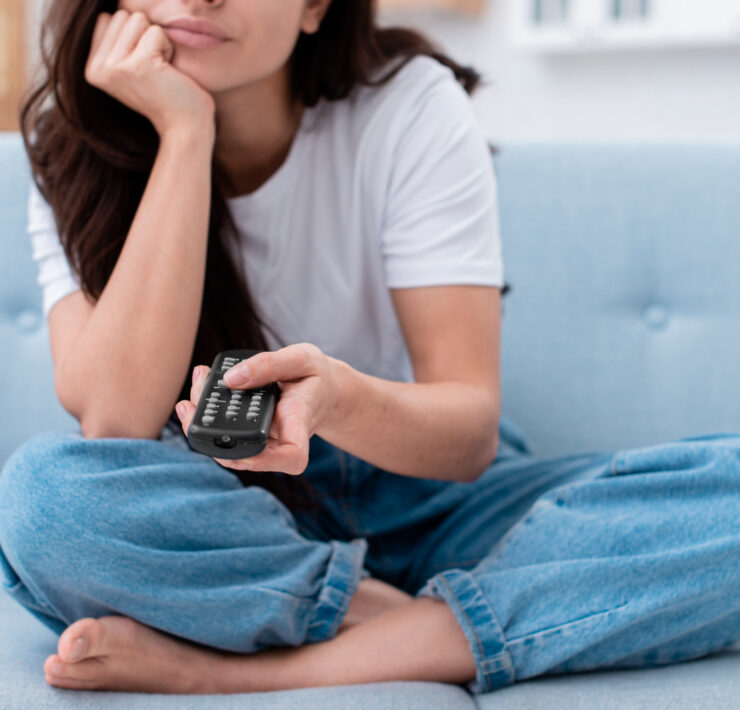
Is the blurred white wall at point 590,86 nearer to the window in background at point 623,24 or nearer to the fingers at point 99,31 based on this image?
the window in background at point 623,24

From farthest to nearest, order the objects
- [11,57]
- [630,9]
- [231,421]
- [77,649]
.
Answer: [11,57] < [630,9] < [77,649] < [231,421]

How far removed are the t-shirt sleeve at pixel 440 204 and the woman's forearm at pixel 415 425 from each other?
0.12 metres

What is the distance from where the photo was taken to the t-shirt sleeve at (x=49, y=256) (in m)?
0.93

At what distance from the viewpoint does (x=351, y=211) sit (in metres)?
0.97

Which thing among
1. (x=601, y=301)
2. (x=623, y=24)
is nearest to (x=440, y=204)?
(x=601, y=301)

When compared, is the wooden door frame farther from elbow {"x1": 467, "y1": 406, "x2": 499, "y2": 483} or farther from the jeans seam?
the jeans seam

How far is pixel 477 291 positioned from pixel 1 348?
638 millimetres

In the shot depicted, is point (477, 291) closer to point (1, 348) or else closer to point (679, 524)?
point (679, 524)

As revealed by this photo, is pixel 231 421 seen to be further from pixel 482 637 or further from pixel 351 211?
pixel 351 211

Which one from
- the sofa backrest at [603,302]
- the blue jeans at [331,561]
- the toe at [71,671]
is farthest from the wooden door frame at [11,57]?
the toe at [71,671]

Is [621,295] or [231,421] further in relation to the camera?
[621,295]

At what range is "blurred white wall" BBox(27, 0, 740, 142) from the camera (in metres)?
2.12

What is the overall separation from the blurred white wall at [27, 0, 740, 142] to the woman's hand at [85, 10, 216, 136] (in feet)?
4.55

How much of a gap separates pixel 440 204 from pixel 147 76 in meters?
0.30
